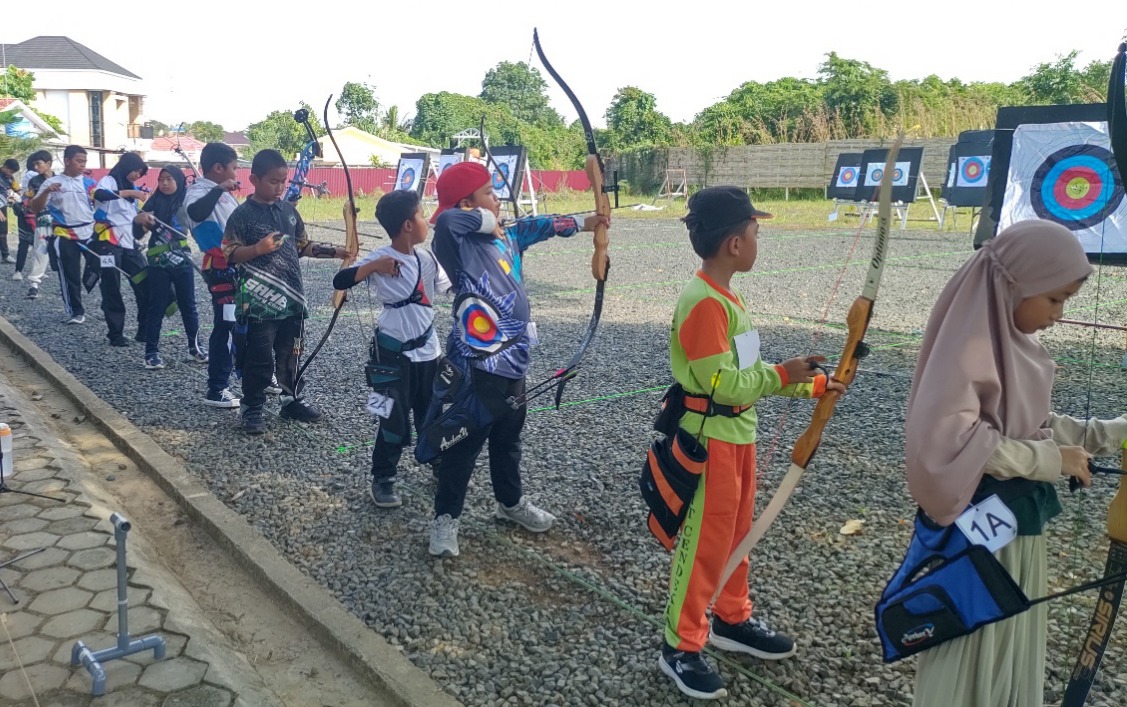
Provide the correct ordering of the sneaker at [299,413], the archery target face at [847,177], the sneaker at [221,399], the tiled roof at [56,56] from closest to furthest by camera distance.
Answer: the sneaker at [299,413], the sneaker at [221,399], the archery target face at [847,177], the tiled roof at [56,56]

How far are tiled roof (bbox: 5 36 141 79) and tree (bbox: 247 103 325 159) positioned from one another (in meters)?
12.2

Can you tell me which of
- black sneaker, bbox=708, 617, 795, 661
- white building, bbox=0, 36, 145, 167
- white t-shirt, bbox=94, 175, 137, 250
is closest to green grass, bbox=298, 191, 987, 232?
white t-shirt, bbox=94, 175, 137, 250

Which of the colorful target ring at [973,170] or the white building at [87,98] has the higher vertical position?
the white building at [87,98]

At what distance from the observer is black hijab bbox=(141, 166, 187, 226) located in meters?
6.82

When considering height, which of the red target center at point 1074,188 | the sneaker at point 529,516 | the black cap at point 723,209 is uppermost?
the red target center at point 1074,188

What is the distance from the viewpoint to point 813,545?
3.69m

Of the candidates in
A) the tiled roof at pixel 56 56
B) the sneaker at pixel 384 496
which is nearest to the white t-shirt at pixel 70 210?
the sneaker at pixel 384 496

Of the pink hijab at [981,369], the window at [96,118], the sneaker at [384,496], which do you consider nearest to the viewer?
the pink hijab at [981,369]

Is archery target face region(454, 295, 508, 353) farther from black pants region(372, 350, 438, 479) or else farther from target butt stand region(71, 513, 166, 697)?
target butt stand region(71, 513, 166, 697)

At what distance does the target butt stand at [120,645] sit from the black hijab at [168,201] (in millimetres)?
4585

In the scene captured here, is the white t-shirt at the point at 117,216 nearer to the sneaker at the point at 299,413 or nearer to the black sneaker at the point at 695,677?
the sneaker at the point at 299,413

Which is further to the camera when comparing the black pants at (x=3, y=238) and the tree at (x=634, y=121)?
the tree at (x=634, y=121)

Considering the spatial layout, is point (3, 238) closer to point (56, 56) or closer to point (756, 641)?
point (756, 641)

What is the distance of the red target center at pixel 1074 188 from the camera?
7.11 meters
